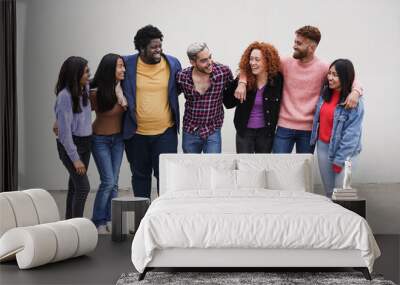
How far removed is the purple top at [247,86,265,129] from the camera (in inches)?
313

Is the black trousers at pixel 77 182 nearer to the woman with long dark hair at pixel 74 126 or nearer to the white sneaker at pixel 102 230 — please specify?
the woman with long dark hair at pixel 74 126

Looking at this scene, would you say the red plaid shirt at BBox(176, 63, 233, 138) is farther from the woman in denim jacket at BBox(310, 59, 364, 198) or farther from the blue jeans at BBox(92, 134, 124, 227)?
the woman in denim jacket at BBox(310, 59, 364, 198)

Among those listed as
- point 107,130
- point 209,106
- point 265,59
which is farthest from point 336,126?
point 107,130

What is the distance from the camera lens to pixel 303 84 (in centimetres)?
796

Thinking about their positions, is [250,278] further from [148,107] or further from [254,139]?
[148,107]

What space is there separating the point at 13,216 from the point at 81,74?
2276 millimetres

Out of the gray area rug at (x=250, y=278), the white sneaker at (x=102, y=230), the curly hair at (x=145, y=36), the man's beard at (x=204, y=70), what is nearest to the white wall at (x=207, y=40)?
the curly hair at (x=145, y=36)

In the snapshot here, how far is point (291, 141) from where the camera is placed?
26.5 feet

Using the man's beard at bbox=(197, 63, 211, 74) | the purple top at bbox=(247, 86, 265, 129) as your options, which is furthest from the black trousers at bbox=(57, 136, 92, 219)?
the purple top at bbox=(247, 86, 265, 129)

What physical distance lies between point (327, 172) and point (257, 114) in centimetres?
100

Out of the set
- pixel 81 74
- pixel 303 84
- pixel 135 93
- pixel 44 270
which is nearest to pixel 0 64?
pixel 81 74

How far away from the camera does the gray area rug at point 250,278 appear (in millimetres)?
5516

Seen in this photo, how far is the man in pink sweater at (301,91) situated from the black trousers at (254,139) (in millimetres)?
91

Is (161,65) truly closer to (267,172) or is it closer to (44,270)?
(267,172)
